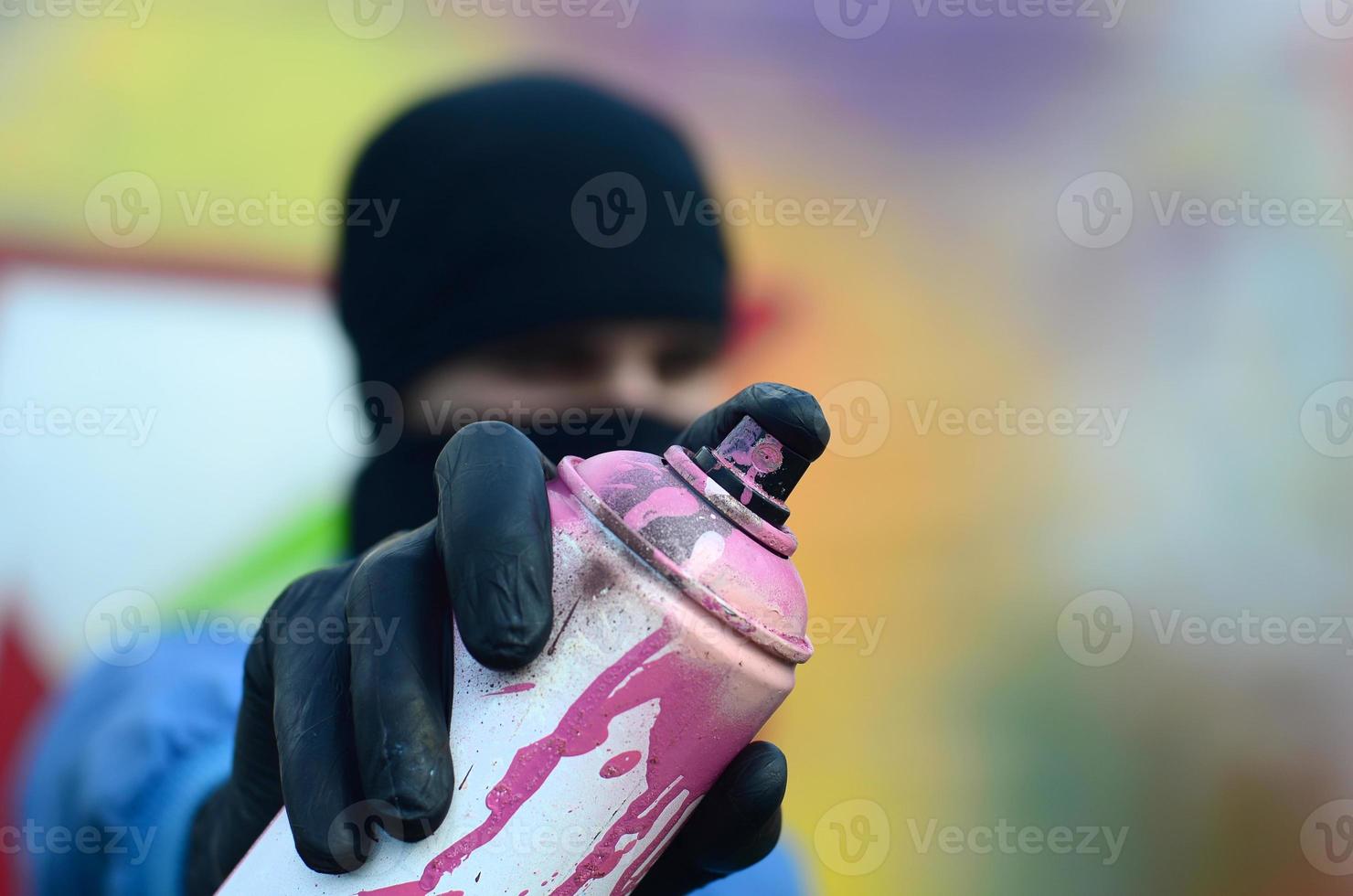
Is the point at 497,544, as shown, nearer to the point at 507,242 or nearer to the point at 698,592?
the point at 698,592

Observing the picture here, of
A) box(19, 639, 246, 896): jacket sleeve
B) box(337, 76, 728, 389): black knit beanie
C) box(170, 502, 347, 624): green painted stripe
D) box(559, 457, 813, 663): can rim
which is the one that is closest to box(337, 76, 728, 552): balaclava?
box(337, 76, 728, 389): black knit beanie

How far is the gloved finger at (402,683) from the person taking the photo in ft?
1.73

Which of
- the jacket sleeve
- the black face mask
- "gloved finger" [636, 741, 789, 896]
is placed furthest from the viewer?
the black face mask

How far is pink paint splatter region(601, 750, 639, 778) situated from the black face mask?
0.76 meters

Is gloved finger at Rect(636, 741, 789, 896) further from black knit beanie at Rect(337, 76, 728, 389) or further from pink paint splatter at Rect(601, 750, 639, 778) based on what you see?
black knit beanie at Rect(337, 76, 728, 389)

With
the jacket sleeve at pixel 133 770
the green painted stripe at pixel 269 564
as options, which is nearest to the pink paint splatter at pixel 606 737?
the jacket sleeve at pixel 133 770

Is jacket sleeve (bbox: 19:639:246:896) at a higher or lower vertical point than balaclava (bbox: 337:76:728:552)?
lower

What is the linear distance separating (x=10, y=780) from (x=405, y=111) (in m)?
1.69

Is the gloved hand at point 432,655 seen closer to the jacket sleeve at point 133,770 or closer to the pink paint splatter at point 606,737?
the pink paint splatter at point 606,737

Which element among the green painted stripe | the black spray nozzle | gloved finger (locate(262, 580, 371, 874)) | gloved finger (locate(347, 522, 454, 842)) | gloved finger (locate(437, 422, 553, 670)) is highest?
the black spray nozzle

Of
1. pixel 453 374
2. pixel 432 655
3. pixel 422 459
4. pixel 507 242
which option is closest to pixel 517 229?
pixel 507 242

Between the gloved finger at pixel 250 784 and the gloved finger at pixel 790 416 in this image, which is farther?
the gloved finger at pixel 250 784

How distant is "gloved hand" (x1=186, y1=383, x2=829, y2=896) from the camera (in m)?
0.54

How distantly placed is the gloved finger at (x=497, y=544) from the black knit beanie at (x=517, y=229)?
86 cm
